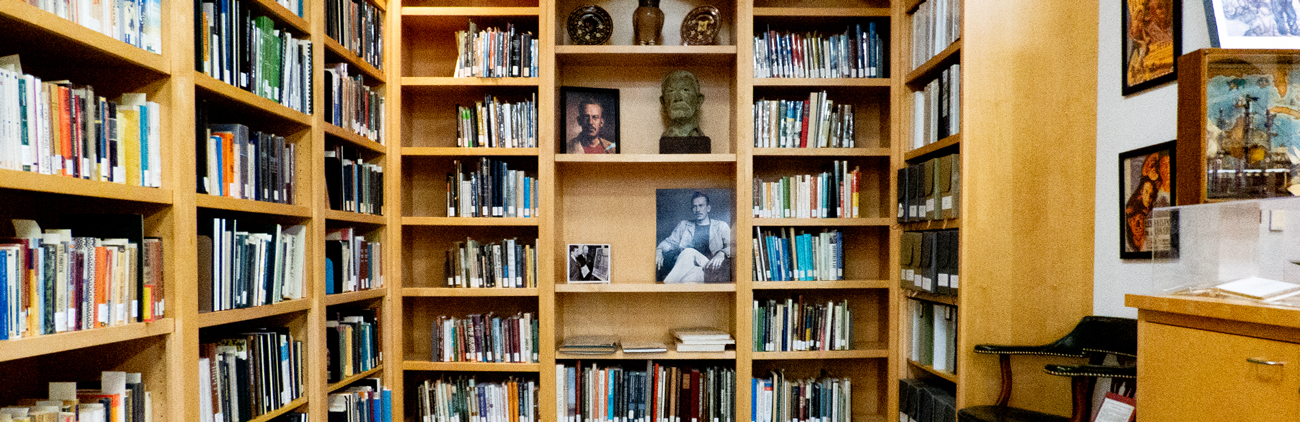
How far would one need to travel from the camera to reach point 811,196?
335cm

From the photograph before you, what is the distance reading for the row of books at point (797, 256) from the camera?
11.0 ft

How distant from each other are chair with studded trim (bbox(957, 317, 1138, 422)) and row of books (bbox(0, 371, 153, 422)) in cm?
245

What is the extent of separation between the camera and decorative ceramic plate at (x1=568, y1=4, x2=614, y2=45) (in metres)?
3.37

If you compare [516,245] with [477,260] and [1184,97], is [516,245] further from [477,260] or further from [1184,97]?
[1184,97]

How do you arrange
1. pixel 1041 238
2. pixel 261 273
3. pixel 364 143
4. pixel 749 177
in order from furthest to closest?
pixel 749 177 → pixel 364 143 → pixel 1041 238 → pixel 261 273

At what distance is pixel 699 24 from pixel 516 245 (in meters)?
1.31

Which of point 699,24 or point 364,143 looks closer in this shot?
point 364,143

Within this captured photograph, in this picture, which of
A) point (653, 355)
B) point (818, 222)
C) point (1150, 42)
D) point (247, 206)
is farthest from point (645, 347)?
point (1150, 42)

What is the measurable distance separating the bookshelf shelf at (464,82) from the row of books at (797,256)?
123 cm

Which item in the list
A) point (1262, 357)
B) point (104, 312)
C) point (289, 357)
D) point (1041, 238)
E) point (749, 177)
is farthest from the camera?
point (749, 177)

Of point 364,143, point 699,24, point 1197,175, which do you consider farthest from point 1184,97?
point 364,143

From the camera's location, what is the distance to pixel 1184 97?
170 centimetres

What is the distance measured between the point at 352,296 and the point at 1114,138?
2.83 m

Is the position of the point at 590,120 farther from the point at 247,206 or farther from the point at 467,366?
the point at 247,206
